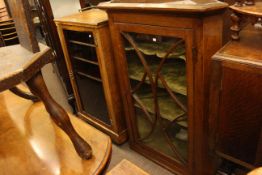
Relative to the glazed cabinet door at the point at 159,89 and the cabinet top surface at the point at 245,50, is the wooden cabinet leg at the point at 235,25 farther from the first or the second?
the glazed cabinet door at the point at 159,89

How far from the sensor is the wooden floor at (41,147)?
669mm

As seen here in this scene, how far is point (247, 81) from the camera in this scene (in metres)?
0.91

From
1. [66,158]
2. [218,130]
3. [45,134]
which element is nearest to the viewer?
[66,158]

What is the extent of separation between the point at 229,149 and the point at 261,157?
0.15 m

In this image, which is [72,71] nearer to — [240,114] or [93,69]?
[93,69]

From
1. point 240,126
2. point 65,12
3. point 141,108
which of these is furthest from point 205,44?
point 65,12

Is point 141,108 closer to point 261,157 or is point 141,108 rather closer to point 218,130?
point 218,130

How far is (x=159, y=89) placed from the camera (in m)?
1.39

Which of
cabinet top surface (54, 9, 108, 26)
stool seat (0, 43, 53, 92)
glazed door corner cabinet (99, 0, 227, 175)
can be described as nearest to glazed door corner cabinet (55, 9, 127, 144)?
cabinet top surface (54, 9, 108, 26)

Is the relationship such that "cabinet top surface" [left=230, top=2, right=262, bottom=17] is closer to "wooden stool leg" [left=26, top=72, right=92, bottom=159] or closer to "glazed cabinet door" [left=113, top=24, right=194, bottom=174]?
"glazed cabinet door" [left=113, top=24, right=194, bottom=174]

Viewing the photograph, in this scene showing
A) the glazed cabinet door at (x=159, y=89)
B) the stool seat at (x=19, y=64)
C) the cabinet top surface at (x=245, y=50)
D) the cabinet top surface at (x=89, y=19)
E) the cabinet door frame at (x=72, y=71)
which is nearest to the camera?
the stool seat at (x=19, y=64)

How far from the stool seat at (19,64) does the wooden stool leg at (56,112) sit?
39mm

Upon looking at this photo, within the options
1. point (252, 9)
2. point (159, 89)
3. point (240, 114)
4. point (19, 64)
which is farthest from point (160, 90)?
point (19, 64)

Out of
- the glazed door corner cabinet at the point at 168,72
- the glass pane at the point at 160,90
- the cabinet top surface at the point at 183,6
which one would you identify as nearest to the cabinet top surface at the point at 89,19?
the glazed door corner cabinet at the point at 168,72
